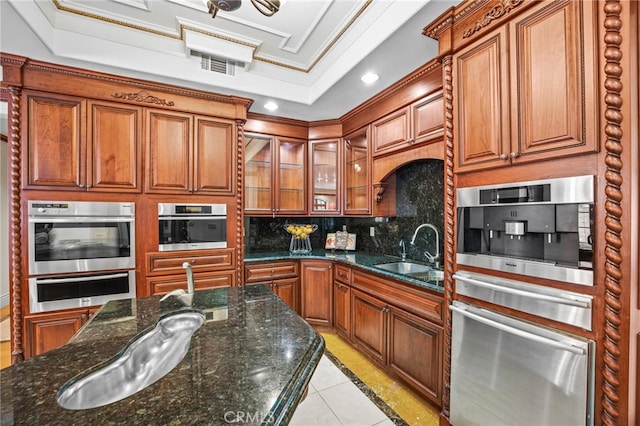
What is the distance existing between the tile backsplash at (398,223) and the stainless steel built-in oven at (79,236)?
1436 mm

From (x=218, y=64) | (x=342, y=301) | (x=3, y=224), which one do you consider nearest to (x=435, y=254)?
(x=342, y=301)

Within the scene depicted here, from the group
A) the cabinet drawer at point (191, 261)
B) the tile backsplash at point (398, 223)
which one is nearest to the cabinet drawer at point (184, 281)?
the cabinet drawer at point (191, 261)

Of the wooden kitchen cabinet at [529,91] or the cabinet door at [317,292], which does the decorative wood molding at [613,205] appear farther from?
the cabinet door at [317,292]

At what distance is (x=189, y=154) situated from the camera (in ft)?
9.40

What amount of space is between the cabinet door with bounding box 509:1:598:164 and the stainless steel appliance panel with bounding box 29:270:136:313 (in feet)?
10.1

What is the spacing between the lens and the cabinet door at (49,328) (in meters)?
2.32

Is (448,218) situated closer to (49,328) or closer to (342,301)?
(342,301)

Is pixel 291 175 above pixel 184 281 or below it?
above

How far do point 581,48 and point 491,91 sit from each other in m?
0.40

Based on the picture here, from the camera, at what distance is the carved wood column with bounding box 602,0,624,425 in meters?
1.14

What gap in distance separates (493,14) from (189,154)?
2.62 metres

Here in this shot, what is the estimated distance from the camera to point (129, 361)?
1031 millimetres

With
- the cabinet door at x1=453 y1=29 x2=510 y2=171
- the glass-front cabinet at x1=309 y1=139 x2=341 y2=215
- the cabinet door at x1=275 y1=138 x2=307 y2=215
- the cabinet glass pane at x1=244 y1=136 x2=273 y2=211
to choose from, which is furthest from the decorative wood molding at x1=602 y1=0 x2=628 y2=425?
the cabinet glass pane at x1=244 y1=136 x2=273 y2=211

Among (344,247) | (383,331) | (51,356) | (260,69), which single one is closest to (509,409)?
(383,331)
